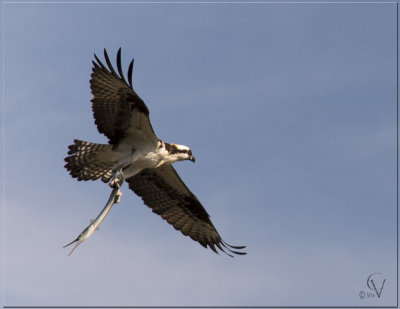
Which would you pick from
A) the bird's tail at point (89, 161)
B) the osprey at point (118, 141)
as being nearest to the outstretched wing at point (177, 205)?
the osprey at point (118, 141)

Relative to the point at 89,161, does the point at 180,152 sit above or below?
above

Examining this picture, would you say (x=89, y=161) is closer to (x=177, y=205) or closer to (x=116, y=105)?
(x=116, y=105)

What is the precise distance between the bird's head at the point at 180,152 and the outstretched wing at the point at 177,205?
3.28 ft

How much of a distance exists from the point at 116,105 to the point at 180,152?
65.1 inches

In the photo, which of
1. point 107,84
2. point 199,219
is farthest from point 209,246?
point 107,84

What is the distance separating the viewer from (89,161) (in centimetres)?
1464

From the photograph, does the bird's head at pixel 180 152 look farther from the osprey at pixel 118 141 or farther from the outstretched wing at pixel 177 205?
the outstretched wing at pixel 177 205

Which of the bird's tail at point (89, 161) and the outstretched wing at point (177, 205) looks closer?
the bird's tail at point (89, 161)

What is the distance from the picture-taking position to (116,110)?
567 inches

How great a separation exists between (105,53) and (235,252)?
16.6 ft

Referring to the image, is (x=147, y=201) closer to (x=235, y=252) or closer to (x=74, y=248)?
(x=235, y=252)

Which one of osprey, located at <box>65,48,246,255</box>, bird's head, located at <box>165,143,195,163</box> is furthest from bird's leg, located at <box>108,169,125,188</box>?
bird's head, located at <box>165,143,195,163</box>

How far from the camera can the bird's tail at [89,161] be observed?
14.5m

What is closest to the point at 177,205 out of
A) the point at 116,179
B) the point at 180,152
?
the point at 180,152
